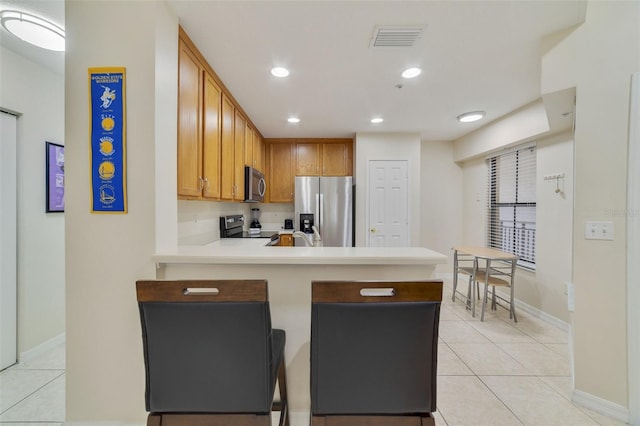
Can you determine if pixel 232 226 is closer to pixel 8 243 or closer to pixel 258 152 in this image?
pixel 258 152

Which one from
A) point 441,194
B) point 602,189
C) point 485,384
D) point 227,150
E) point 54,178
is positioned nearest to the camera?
point 602,189

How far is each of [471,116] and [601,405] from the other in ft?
9.72

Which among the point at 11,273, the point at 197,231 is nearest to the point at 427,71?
the point at 197,231

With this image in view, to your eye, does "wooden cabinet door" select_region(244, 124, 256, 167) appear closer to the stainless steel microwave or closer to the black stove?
the stainless steel microwave

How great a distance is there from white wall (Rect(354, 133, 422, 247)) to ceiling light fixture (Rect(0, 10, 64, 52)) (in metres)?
3.40

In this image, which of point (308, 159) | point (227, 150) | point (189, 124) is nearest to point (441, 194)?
point (308, 159)

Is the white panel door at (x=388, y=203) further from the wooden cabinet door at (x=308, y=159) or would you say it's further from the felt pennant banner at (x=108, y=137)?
the felt pennant banner at (x=108, y=137)

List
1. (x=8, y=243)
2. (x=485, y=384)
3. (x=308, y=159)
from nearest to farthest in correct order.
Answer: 1. (x=485, y=384)
2. (x=8, y=243)
3. (x=308, y=159)

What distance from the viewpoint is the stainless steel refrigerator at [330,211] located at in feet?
13.7

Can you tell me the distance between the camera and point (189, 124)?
6.03 ft

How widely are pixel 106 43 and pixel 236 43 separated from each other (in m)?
0.79

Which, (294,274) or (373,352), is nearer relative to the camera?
(373,352)

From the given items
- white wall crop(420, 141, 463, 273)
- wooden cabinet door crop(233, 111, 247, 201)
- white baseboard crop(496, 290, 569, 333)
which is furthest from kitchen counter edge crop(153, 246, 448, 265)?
white wall crop(420, 141, 463, 273)

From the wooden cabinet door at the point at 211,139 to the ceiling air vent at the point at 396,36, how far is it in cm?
135
